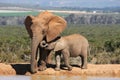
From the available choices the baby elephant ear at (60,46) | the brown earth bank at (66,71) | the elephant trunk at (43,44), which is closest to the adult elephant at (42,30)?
the elephant trunk at (43,44)

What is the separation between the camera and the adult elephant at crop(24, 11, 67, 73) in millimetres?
18641

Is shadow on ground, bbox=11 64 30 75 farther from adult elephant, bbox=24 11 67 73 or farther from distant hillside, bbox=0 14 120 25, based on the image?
distant hillside, bbox=0 14 120 25

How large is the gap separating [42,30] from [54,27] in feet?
1.99

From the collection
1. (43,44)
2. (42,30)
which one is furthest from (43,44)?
(42,30)

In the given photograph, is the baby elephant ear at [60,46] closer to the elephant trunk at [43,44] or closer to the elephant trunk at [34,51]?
the elephant trunk at [43,44]

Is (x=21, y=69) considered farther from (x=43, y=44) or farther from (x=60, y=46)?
(x=60, y=46)

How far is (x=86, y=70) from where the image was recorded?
786 inches

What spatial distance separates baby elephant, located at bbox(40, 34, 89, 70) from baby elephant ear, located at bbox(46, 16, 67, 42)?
0.23m

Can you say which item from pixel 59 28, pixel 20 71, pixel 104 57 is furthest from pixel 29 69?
pixel 104 57

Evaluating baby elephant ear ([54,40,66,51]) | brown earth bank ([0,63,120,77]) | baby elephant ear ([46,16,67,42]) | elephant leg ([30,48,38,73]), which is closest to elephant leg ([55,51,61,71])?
brown earth bank ([0,63,120,77])

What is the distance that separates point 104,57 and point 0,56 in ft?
15.0

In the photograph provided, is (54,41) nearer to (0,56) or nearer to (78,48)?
(78,48)

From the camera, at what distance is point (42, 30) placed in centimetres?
1892

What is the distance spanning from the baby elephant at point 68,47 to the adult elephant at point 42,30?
0.21m
